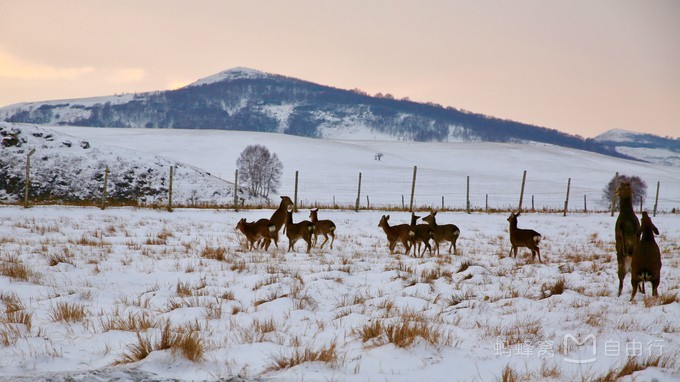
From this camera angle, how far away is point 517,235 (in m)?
11.1

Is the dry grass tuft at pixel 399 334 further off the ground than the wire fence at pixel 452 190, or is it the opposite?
the dry grass tuft at pixel 399 334

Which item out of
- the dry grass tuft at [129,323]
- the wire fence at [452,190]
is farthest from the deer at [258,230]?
the wire fence at [452,190]

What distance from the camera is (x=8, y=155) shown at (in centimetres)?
3500

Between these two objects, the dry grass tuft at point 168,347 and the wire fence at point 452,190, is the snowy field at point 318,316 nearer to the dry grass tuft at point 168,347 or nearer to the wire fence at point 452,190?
the dry grass tuft at point 168,347

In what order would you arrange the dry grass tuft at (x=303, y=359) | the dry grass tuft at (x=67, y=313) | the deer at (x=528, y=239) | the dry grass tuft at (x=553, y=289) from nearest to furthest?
1. the dry grass tuft at (x=303, y=359)
2. the dry grass tuft at (x=67, y=313)
3. the dry grass tuft at (x=553, y=289)
4. the deer at (x=528, y=239)

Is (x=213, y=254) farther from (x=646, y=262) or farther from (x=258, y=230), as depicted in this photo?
(x=646, y=262)

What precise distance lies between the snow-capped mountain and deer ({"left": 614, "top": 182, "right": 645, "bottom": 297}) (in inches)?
1127

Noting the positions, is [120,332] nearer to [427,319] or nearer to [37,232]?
[427,319]

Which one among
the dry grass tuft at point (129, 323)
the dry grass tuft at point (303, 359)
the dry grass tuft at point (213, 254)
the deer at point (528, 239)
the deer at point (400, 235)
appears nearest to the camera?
the dry grass tuft at point (303, 359)

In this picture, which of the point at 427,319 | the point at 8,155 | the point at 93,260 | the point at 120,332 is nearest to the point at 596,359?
the point at 427,319

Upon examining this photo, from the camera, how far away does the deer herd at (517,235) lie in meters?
6.49

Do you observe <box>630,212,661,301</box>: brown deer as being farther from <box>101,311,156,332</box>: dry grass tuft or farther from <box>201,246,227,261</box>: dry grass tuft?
<box>201,246,227,261</box>: dry grass tuft

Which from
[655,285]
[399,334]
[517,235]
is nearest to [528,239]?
[517,235]

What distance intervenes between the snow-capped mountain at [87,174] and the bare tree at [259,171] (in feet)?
62.9
